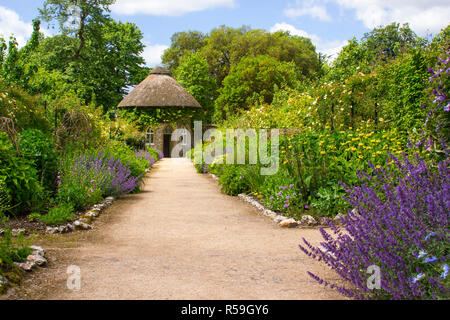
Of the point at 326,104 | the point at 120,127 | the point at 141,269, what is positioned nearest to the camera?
the point at 141,269

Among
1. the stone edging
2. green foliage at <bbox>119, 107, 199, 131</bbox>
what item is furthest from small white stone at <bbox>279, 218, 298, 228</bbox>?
green foliage at <bbox>119, 107, 199, 131</bbox>

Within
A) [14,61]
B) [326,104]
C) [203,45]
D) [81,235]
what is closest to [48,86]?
[14,61]

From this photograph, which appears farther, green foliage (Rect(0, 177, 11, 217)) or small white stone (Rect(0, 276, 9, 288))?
green foliage (Rect(0, 177, 11, 217))

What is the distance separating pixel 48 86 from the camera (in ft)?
57.1

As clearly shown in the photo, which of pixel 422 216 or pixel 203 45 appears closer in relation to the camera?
pixel 422 216

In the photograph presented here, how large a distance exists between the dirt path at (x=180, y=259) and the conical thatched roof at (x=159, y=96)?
21008 millimetres

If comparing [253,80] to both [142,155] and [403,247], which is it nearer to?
[142,155]

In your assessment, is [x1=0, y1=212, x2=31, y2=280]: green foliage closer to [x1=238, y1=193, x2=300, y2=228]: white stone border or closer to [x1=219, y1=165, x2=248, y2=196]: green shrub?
[x1=238, y1=193, x2=300, y2=228]: white stone border

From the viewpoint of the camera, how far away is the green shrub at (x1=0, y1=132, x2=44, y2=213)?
634cm

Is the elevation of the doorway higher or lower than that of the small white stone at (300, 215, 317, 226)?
higher

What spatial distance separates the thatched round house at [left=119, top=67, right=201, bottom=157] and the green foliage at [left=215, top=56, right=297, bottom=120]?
211 inches

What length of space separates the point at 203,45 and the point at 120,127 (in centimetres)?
2821

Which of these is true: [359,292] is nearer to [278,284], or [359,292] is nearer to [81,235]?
[278,284]

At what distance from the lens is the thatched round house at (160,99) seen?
28969 millimetres
